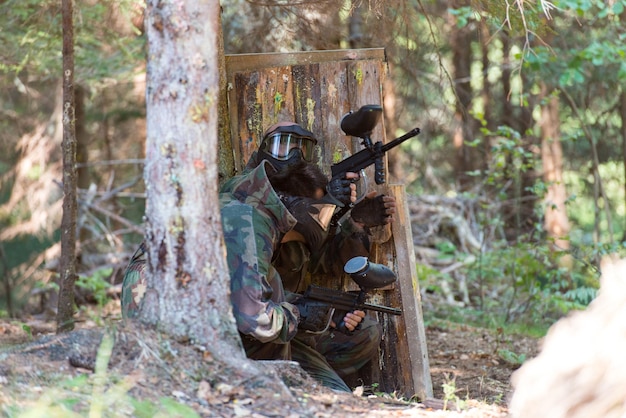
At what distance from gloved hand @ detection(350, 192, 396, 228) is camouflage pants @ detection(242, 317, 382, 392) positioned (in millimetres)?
750

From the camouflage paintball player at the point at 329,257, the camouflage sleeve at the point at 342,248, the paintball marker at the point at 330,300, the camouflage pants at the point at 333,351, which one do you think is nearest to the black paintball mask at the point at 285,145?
the camouflage paintball player at the point at 329,257

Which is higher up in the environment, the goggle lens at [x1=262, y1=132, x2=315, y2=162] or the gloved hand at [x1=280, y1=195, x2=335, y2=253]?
the goggle lens at [x1=262, y1=132, x2=315, y2=162]

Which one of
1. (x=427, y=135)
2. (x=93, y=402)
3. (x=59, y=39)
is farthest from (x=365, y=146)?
(x=427, y=135)

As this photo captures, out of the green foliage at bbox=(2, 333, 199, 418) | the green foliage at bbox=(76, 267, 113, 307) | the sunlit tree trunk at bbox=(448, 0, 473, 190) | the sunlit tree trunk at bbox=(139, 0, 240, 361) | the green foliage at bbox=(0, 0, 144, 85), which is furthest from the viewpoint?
the sunlit tree trunk at bbox=(448, 0, 473, 190)

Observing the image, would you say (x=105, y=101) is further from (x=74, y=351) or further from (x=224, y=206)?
(x=74, y=351)

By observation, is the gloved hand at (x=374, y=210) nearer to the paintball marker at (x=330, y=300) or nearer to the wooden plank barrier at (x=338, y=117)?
the wooden plank barrier at (x=338, y=117)

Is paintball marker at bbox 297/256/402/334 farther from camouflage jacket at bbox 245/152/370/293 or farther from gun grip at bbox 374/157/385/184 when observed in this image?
gun grip at bbox 374/157/385/184

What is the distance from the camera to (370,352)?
5453 millimetres

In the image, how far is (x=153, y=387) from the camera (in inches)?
127

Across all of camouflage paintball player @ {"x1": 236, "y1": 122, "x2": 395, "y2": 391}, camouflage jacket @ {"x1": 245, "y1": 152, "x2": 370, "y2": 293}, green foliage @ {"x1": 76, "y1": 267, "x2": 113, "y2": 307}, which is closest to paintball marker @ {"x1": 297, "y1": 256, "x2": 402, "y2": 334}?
camouflage paintball player @ {"x1": 236, "y1": 122, "x2": 395, "y2": 391}

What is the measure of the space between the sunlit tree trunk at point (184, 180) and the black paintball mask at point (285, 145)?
5.11ft

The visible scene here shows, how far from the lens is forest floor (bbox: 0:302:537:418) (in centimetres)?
305

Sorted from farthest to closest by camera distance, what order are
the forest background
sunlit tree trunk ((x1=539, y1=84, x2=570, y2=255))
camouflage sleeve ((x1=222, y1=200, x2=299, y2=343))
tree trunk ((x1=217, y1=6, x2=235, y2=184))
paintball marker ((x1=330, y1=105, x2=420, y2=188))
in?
sunlit tree trunk ((x1=539, y1=84, x2=570, y2=255)), the forest background, tree trunk ((x1=217, y1=6, x2=235, y2=184)), paintball marker ((x1=330, y1=105, x2=420, y2=188)), camouflage sleeve ((x1=222, y1=200, x2=299, y2=343))

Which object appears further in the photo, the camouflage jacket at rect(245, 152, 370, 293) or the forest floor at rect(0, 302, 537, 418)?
the camouflage jacket at rect(245, 152, 370, 293)
